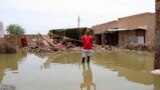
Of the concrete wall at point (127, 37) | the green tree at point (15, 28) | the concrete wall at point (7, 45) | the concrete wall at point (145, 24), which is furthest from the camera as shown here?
the green tree at point (15, 28)

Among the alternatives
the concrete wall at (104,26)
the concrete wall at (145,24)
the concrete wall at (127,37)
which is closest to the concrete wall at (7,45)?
the concrete wall at (145,24)

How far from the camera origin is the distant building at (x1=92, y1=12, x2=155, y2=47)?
122 feet

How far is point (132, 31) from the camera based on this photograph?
3912 centimetres

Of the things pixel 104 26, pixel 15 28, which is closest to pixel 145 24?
pixel 104 26

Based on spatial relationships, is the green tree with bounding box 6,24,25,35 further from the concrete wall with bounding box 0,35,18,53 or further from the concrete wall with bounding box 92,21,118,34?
the concrete wall with bounding box 0,35,18,53

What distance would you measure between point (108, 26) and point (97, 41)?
15.7 ft

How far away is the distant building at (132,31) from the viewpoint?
122 feet

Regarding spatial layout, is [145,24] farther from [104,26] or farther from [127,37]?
[104,26]

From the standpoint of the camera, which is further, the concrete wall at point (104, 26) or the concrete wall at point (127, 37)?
the concrete wall at point (104, 26)

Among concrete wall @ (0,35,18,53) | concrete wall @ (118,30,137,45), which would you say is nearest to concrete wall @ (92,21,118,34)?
concrete wall @ (118,30,137,45)

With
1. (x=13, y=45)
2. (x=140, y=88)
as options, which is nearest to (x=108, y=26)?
(x=13, y=45)

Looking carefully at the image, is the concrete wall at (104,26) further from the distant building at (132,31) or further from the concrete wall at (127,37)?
the concrete wall at (127,37)

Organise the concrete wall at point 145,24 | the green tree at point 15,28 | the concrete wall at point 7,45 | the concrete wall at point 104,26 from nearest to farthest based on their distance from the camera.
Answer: the concrete wall at point 7,45 < the concrete wall at point 145,24 < the concrete wall at point 104,26 < the green tree at point 15,28

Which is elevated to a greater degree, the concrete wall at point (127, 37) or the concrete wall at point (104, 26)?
the concrete wall at point (104, 26)
